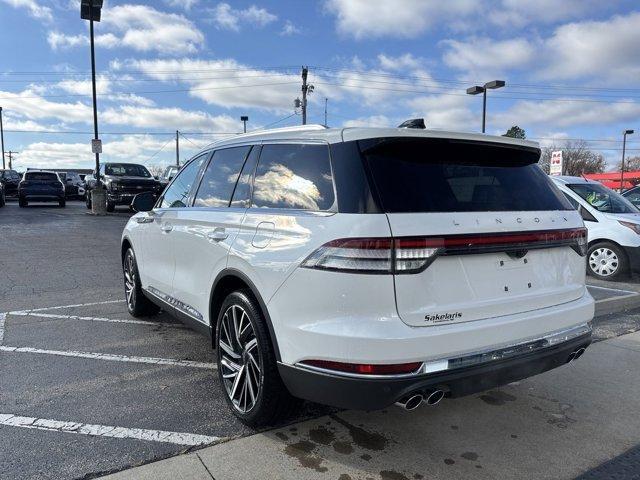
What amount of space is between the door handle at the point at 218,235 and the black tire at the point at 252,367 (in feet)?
1.33

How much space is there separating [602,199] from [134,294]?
25.0 feet

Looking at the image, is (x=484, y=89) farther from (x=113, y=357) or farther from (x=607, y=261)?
(x=113, y=357)

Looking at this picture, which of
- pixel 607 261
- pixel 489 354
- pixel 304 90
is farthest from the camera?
pixel 304 90

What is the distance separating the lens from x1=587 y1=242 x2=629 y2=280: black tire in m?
8.32

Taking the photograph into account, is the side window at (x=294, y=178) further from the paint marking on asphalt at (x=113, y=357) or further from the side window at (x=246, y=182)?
the paint marking on asphalt at (x=113, y=357)

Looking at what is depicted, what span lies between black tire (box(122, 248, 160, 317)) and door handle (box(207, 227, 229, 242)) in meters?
2.25

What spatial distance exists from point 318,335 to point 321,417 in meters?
1.16

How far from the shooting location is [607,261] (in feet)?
27.9

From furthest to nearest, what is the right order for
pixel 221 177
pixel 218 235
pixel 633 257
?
pixel 633 257 < pixel 221 177 < pixel 218 235

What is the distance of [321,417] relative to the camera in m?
3.54

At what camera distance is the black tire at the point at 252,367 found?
3037 mm

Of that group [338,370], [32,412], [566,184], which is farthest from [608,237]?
[32,412]

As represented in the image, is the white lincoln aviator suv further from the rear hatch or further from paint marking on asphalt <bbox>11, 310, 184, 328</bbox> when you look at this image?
paint marking on asphalt <bbox>11, 310, 184, 328</bbox>

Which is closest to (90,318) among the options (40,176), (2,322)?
→ (2,322)
